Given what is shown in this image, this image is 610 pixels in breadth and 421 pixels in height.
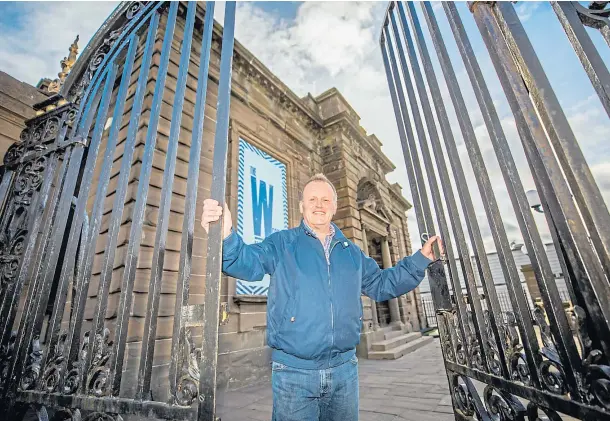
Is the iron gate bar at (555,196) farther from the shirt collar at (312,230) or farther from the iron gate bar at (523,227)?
the shirt collar at (312,230)

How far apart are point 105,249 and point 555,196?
7.86ft

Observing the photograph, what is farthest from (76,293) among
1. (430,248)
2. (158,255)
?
(430,248)

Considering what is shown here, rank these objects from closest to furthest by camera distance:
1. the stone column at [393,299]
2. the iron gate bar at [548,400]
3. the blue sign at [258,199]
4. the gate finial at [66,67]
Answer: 1. the iron gate bar at [548,400]
2. the gate finial at [66,67]
3. the blue sign at [258,199]
4. the stone column at [393,299]

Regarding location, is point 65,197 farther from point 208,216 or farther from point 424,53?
point 424,53

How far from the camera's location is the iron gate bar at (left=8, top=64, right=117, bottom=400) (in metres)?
1.77

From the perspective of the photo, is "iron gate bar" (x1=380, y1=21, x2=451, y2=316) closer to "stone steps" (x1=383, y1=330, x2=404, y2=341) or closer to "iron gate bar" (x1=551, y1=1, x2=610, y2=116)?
"iron gate bar" (x1=551, y1=1, x2=610, y2=116)

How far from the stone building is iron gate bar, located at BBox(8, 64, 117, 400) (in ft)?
0.81

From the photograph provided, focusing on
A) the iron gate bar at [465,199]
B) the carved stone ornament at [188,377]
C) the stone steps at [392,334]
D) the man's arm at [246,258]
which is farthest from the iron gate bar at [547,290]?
the stone steps at [392,334]

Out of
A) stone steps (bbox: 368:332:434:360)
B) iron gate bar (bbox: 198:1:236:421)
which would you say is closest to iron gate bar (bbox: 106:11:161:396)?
iron gate bar (bbox: 198:1:236:421)

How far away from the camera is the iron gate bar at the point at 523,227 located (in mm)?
1049

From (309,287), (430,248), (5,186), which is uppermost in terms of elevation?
(5,186)

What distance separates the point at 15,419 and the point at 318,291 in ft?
6.77

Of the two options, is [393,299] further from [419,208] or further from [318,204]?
[318,204]

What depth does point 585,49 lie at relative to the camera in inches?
41.3
